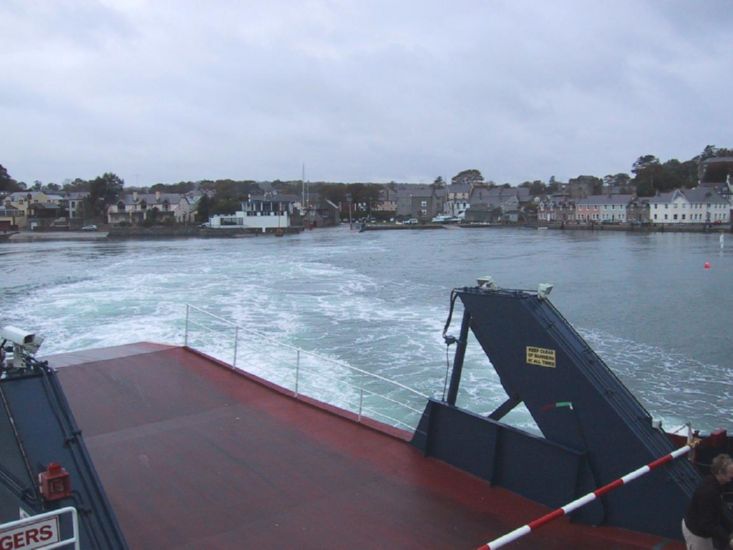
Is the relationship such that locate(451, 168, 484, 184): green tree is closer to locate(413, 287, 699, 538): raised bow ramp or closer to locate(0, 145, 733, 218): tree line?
locate(0, 145, 733, 218): tree line

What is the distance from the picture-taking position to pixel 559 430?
527 cm

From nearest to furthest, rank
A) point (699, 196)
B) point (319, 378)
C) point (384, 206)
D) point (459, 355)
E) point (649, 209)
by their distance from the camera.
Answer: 1. point (459, 355)
2. point (319, 378)
3. point (699, 196)
4. point (649, 209)
5. point (384, 206)

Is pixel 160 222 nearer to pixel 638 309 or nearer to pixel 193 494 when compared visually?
pixel 638 309

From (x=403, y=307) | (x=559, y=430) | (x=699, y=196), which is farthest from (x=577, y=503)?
(x=699, y=196)

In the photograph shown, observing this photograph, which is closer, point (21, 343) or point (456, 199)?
point (21, 343)

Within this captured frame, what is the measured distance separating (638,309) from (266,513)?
21895 mm

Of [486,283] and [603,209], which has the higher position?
[603,209]

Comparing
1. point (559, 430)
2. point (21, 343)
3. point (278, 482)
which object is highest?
point (21, 343)

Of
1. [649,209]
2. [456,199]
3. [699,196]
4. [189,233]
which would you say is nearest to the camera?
[189,233]

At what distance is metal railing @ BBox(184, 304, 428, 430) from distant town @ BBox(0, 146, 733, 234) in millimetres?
79201

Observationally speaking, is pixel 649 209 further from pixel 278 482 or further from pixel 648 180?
pixel 278 482

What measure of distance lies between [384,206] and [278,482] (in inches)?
5672

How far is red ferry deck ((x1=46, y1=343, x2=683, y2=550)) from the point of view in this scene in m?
4.91

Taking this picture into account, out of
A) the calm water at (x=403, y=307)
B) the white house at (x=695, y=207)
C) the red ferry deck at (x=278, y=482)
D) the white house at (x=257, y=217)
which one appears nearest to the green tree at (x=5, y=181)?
the white house at (x=257, y=217)
